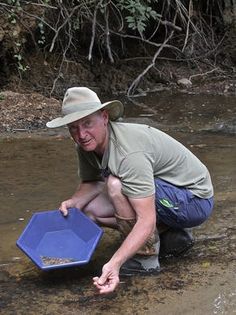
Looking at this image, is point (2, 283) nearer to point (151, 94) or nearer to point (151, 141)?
point (151, 141)

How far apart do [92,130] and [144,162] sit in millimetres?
255

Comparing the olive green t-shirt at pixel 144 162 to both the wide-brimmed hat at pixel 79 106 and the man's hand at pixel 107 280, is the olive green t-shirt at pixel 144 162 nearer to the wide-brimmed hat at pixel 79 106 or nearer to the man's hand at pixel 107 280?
the wide-brimmed hat at pixel 79 106

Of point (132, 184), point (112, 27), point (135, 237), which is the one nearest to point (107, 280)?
point (135, 237)

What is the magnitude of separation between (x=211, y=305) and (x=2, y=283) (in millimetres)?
920

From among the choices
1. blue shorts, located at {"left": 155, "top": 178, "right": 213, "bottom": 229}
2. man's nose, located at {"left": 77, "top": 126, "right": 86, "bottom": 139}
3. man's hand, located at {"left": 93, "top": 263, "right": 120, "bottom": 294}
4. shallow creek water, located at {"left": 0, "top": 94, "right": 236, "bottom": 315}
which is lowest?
shallow creek water, located at {"left": 0, "top": 94, "right": 236, "bottom": 315}

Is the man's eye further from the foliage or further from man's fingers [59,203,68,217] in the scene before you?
the foliage

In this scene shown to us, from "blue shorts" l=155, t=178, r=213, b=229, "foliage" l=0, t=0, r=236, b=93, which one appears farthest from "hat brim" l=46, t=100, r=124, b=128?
"foliage" l=0, t=0, r=236, b=93

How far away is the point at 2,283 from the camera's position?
262 centimetres

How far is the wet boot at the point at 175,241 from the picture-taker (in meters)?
2.76

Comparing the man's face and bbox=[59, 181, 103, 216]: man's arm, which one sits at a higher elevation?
the man's face

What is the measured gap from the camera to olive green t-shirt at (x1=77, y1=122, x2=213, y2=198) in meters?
2.39

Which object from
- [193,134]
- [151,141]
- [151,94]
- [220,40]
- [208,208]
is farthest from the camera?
[220,40]

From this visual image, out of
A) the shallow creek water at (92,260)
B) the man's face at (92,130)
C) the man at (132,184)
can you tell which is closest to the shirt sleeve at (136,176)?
the man at (132,184)

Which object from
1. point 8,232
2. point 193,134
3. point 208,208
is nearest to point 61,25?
point 193,134
